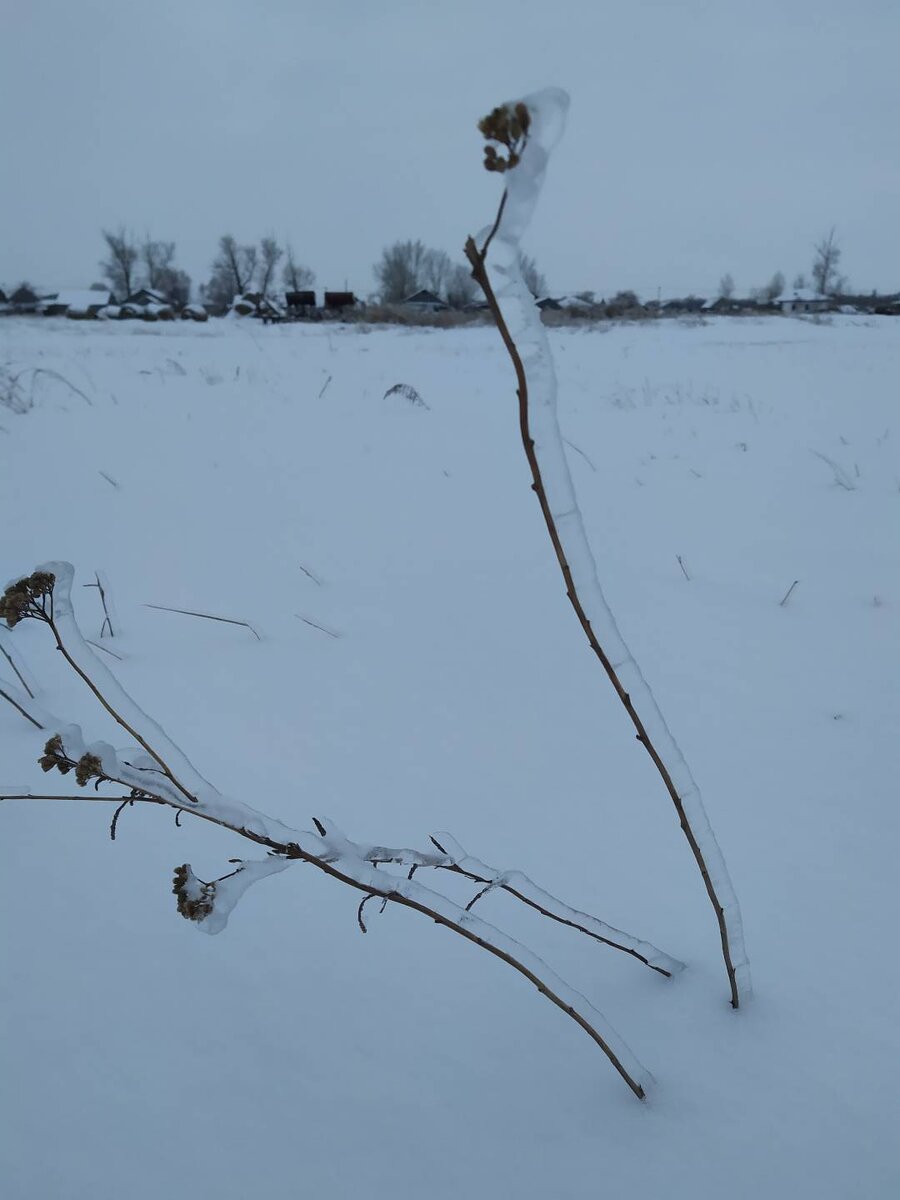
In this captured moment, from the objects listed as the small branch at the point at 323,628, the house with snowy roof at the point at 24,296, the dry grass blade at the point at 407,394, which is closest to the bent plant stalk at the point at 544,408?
the small branch at the point at 323,628

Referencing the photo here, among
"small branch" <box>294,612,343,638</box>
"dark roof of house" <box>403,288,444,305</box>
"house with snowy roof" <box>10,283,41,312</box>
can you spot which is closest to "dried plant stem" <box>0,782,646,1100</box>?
"small branch" <box>294,612,343,638</box>

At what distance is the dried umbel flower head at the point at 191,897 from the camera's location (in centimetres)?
58

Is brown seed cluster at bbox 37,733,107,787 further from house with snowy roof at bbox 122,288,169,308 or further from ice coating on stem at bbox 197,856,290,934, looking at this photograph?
house with snowy roof at bbox 122,288,169,308

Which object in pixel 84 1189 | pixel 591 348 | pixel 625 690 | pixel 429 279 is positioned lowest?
pixel 84 1189

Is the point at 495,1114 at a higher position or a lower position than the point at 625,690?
lower

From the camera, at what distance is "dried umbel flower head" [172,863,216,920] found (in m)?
0.58

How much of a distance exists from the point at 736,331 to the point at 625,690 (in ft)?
47.7

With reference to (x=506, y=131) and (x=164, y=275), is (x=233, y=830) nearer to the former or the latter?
(x=506, y=131)

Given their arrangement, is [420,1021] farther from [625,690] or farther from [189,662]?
[189,662]

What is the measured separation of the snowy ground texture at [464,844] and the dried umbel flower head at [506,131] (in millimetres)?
814

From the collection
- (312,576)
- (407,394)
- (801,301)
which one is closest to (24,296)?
(407,394)

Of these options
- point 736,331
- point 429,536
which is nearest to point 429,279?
point 736,331

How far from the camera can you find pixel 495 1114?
74cm

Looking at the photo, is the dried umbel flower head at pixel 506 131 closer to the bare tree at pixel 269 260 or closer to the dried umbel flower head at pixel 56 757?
the dried umbel flower head at pixel 56 757
